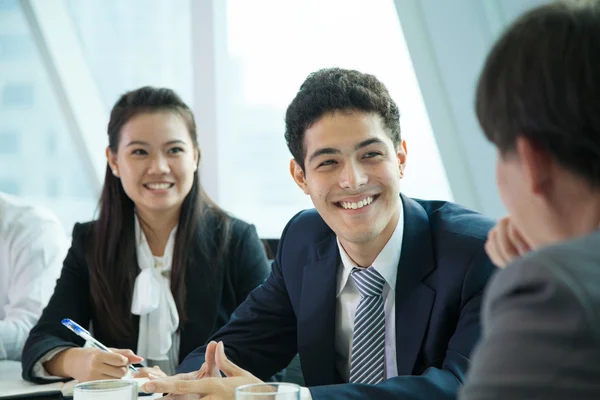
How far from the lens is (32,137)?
249 inches

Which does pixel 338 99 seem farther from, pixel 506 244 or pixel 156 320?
pixel 156 320

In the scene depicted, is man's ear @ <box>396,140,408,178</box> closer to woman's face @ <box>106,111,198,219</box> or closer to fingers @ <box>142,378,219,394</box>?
fingers @ <box>142,378,219,394</box>

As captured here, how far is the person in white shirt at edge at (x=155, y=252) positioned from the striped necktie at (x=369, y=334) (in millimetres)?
834

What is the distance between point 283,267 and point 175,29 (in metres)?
3.85

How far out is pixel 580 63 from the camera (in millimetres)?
866

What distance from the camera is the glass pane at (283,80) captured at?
4.33 meters

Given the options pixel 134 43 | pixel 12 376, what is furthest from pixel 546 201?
pixel 134 43

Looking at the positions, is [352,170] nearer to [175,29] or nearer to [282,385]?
[282,385]

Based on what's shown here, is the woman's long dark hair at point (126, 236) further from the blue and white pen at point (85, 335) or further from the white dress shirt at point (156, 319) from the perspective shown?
the blue and white pen at point (85, 335)

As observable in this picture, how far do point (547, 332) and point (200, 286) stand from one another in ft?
6.71

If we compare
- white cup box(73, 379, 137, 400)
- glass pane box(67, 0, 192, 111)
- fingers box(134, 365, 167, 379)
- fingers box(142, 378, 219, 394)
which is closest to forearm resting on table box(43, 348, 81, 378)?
fingers box(134, 365, 167, 379)

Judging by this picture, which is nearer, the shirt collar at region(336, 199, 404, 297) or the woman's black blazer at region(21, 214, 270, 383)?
the shirt collar at region(336, 199, 404, 297)

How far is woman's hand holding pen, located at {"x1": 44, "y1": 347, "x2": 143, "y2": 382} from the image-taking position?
2.02 metres

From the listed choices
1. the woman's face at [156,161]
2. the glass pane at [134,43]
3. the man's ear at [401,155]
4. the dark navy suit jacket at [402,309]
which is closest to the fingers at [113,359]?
Answer: the dark navy suit jacket at [402,309]
